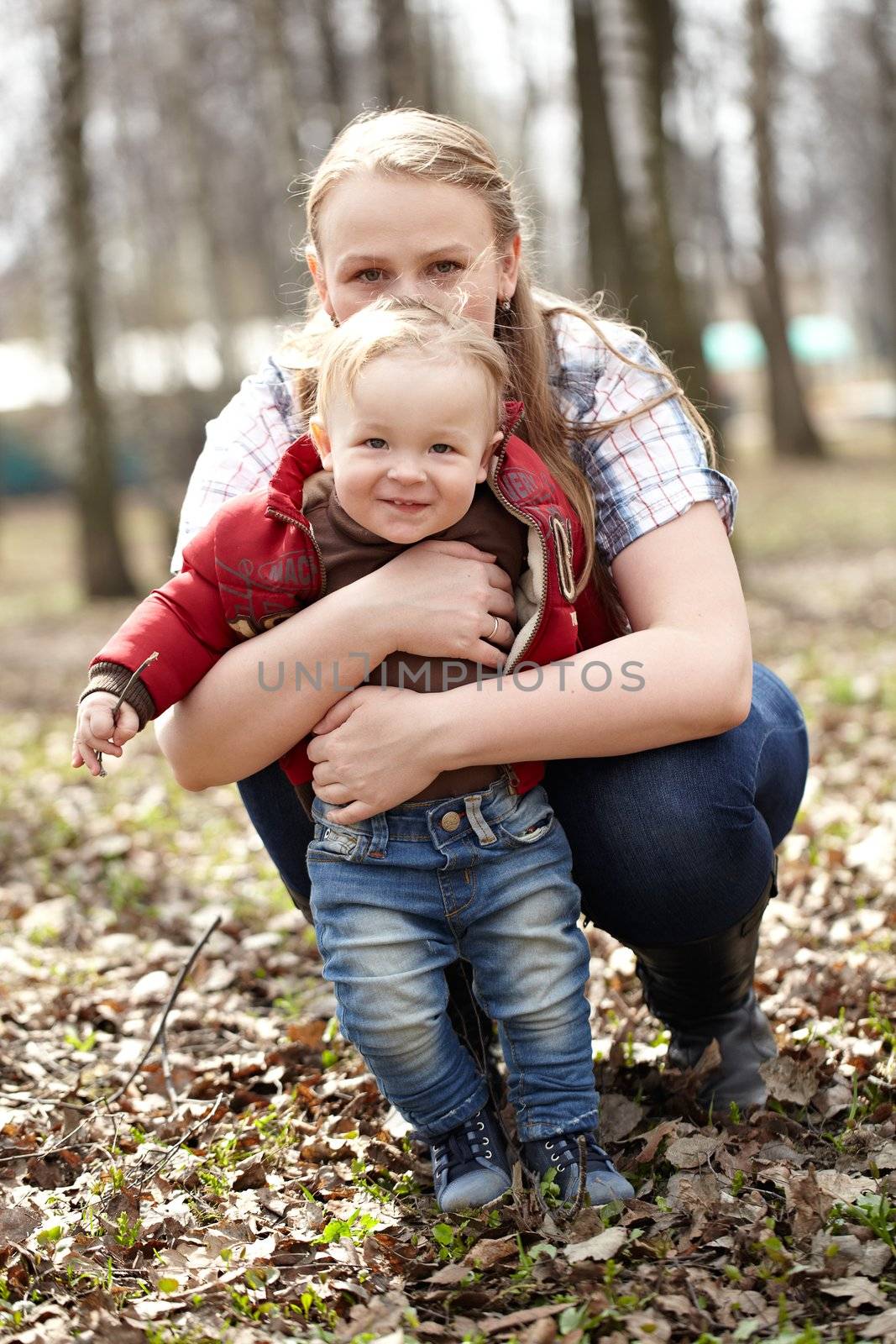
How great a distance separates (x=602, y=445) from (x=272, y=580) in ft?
2.38

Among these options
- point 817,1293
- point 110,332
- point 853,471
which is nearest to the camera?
point 817,1293

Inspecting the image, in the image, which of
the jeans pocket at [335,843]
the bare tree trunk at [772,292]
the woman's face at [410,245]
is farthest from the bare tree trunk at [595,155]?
the jeans pocket at [335,843]

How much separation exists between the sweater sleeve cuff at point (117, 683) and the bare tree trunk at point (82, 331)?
9444mm

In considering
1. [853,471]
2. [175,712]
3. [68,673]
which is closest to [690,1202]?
[175,712]

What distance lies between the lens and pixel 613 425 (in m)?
2.53

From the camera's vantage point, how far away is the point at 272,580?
89.2 inches

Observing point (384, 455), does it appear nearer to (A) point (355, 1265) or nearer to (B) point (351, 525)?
(B) point (351, 525)

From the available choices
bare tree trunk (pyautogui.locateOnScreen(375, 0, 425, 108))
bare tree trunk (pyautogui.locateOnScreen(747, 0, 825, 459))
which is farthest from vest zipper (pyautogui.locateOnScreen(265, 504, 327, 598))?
bare tree trunk (pyautogui.locateOnScreen(747, 0, 825, 459))

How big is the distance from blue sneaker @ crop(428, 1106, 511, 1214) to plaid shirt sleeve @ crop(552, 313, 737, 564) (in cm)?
108

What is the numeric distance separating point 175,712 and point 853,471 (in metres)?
15.9

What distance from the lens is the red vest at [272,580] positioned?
2.24 m

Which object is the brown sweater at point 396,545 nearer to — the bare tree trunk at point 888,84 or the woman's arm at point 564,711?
the woman's arm at point 564,711

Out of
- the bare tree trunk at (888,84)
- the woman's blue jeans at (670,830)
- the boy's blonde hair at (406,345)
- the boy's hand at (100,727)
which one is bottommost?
the woman's blue jeans at (670,830)

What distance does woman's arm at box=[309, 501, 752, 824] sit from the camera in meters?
2.19
